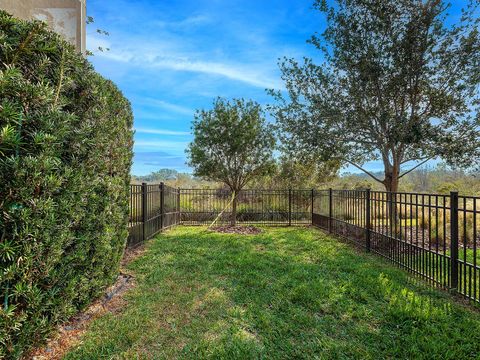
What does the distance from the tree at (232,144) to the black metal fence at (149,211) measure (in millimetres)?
1676

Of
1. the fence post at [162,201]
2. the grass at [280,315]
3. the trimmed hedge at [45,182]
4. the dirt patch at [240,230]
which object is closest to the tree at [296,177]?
the dirt patch at [240,230]

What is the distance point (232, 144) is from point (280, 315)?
6.98 metres

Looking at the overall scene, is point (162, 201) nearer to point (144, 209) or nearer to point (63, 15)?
point (144, 209)

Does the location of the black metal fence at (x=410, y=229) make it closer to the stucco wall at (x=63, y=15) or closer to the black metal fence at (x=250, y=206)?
the black metal fence at (x=250, y=206)

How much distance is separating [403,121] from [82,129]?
749cm

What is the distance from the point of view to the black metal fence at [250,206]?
461 inches

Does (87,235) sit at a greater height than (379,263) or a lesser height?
greater

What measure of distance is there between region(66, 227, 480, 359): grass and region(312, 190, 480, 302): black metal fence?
1.18 ft

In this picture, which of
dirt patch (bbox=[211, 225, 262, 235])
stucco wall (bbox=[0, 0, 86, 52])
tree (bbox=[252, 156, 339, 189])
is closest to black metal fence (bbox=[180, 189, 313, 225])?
tree (bbox=[252, 156, 339, 189])

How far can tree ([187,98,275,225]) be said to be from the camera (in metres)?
9.62

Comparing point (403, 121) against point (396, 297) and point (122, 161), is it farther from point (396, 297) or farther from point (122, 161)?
point (122, 161)

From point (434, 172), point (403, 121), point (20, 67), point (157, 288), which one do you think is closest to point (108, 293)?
point (157, 288)

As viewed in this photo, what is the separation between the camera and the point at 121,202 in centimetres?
412

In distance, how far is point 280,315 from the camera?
10.7 ft
